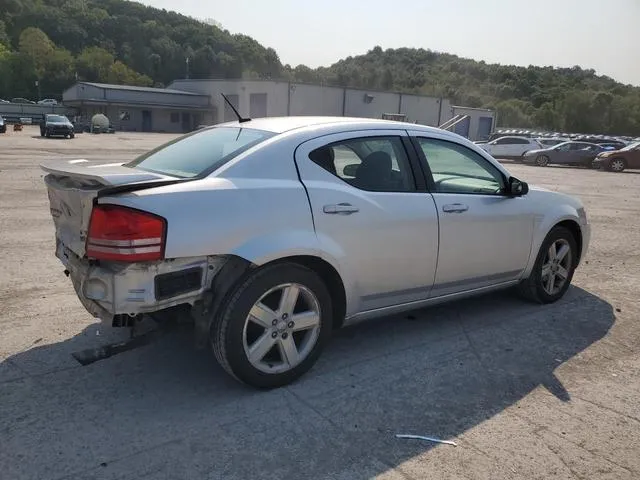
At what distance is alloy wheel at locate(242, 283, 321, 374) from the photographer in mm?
3430

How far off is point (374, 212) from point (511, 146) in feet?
102

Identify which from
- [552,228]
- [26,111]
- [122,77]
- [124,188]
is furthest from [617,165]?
[122,77]

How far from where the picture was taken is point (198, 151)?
391 cm

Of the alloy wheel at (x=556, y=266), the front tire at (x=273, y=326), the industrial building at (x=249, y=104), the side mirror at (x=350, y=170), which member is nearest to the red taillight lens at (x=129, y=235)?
the front tire at (x=273, y=326)

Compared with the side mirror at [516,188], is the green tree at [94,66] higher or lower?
higher

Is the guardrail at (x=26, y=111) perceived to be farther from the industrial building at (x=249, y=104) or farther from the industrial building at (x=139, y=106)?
the industrial building at (x=139, y=106)

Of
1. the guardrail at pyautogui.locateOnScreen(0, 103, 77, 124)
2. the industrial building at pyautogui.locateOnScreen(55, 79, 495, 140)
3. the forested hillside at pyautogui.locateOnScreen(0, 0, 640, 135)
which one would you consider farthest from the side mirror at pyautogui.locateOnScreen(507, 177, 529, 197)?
the forested hillside at pyautogui.locateOnScreen(0, 0, 640, 135)

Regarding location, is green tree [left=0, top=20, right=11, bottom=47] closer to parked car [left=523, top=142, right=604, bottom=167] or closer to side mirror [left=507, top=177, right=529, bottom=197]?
parked car [left=523, top=142, right=604, bottom=167]

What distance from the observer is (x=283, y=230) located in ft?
11.2

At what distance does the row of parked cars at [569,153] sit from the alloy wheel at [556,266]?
2320 cm

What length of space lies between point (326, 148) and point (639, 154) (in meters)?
28.6

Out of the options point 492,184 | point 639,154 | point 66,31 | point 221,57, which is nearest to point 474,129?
point 639,154

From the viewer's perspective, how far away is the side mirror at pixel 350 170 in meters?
3.86

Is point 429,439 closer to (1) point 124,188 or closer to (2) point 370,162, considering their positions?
(2) point 370,162
